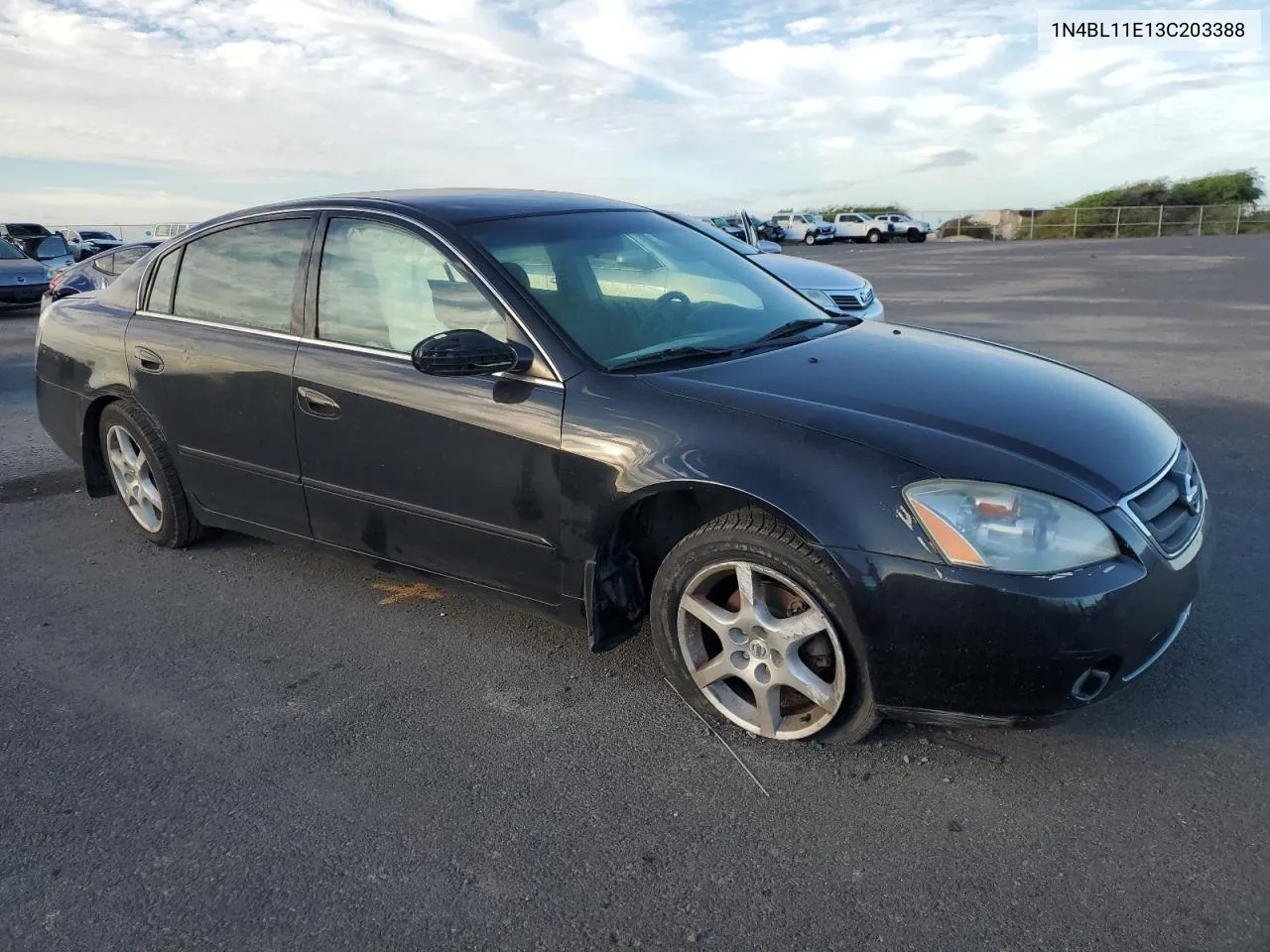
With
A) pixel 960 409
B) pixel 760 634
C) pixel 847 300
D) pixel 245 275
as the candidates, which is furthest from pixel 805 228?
pixel 760 634

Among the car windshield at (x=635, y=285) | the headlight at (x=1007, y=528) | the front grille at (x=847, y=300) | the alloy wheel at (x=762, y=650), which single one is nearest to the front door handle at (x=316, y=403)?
the car windshield at (x=635, y=285)

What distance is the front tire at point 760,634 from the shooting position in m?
2.86

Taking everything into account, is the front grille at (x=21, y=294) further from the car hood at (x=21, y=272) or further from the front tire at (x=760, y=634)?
the front tire at (x=760, y=634)

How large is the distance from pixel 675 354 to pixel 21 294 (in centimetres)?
1604

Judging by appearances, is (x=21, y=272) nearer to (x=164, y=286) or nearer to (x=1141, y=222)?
(x=164, y=286)

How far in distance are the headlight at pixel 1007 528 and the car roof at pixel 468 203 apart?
1967 mm

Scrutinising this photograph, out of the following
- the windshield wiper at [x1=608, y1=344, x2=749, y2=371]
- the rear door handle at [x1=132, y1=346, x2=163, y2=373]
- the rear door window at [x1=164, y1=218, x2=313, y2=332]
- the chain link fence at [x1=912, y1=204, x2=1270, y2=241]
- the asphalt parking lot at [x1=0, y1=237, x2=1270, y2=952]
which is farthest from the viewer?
the chain link fence at [x1=912, y1=204, x2=1270, y2=241]

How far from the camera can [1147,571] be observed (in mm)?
2709

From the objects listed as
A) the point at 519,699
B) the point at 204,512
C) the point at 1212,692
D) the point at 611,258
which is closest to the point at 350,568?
the point at 204,512

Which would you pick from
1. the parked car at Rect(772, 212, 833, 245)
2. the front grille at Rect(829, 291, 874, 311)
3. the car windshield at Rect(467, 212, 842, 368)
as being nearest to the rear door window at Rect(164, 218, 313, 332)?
the car windshield at Rect(467, 212, 842, 368)

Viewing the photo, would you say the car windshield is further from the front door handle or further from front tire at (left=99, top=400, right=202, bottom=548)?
front tire at (left=99, top=400, right=202, bottom=548)

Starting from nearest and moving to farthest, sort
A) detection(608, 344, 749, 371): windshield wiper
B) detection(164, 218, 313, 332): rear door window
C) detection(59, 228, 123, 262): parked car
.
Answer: detection(608, 344, 749, 371): windshield wiper < detection(164, 218, 313, 332): rear door window < detection(59, 228, 123, 262): parked car

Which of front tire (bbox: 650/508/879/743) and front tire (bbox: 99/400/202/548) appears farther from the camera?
front tire (bbox: 99/400/202/548)

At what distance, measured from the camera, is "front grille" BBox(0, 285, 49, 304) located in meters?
15.9
